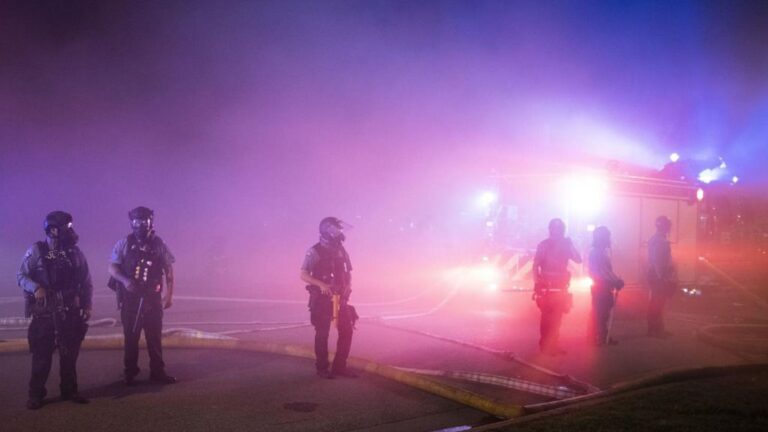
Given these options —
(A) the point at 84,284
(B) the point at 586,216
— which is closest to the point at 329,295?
(A) the point at 84,284

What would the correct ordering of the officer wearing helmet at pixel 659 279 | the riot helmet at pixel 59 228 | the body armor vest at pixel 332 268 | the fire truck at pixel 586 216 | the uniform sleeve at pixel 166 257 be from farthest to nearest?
1. the fire truck at pixel 586 216
2. the officer wearing helmet at pixel 659 279
3. the body armor vest at pixel 332 268
4. the uniform sleeve at pixel 166 257
5. the riot helmet at pixel 59 228

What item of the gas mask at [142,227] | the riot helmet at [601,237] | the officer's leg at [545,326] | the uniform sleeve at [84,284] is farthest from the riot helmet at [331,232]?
the riot helmet at [601,237]

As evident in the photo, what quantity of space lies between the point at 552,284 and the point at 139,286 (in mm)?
5165

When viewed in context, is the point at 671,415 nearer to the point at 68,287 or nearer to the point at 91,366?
the point at 68,287

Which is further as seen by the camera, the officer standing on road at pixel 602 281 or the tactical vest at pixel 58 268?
the officer standing on road at pixel 602 281

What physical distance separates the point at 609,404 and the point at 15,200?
3524cm

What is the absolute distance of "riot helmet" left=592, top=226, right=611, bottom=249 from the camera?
29.4 ft

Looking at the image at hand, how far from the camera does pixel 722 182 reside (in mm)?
12695

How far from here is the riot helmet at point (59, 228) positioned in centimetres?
546

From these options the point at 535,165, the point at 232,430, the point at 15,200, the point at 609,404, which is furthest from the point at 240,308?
the point at 15,200

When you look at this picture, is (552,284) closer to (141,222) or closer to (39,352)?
(141,222)

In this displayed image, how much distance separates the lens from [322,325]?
21.3ft

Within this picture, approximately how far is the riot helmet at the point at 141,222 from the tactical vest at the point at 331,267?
1720 millimetres

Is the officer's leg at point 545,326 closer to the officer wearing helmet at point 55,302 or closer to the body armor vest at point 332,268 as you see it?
the body armor vest at point 332,268
